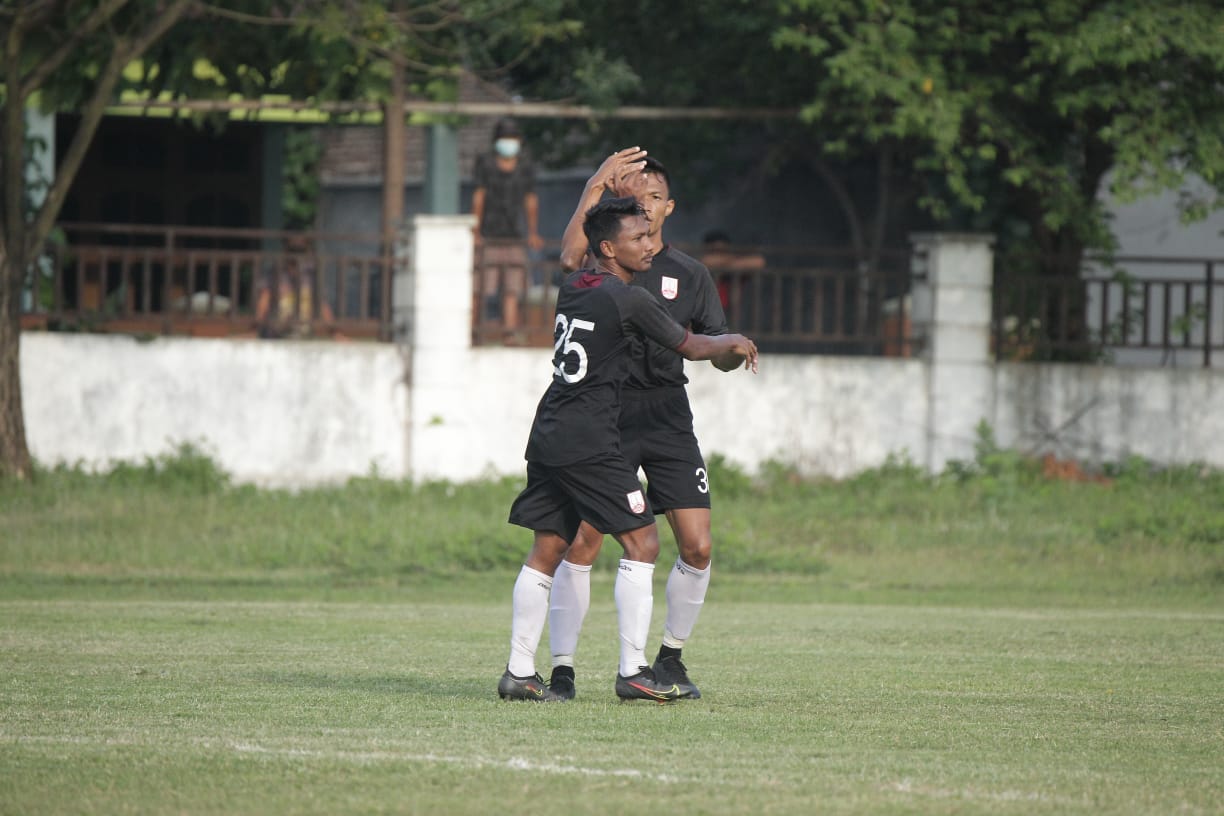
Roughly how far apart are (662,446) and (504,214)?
44.2 ft

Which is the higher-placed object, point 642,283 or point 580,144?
point 580,144

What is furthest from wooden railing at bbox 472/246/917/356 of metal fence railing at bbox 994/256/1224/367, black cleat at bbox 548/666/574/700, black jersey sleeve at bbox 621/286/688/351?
black jersey sleeve at bbox 621/286/688/351

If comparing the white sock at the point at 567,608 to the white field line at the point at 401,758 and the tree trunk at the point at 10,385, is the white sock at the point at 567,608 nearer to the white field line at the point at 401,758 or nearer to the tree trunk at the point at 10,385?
the white field line at the point at 401,758

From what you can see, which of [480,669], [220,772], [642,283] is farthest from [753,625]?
[220,772]

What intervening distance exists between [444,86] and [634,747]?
14.4m

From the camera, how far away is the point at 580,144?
75.1ft

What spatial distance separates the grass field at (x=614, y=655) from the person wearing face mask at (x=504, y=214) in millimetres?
2303

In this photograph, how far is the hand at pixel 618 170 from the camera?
26.7ft

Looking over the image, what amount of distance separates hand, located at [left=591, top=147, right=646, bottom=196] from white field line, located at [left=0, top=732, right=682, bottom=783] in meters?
3.11

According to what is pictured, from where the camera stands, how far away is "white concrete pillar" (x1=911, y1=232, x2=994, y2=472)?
18.6 m

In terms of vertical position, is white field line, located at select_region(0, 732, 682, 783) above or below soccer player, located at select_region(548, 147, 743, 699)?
below

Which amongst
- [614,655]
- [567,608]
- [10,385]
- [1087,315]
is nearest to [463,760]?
[567,608]

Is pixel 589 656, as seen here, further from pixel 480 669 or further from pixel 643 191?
pixel 643 191

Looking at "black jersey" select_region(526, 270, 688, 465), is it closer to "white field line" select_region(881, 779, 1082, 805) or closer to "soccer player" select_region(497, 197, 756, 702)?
"soccer player" select_region(497, 197, 756, 702)
